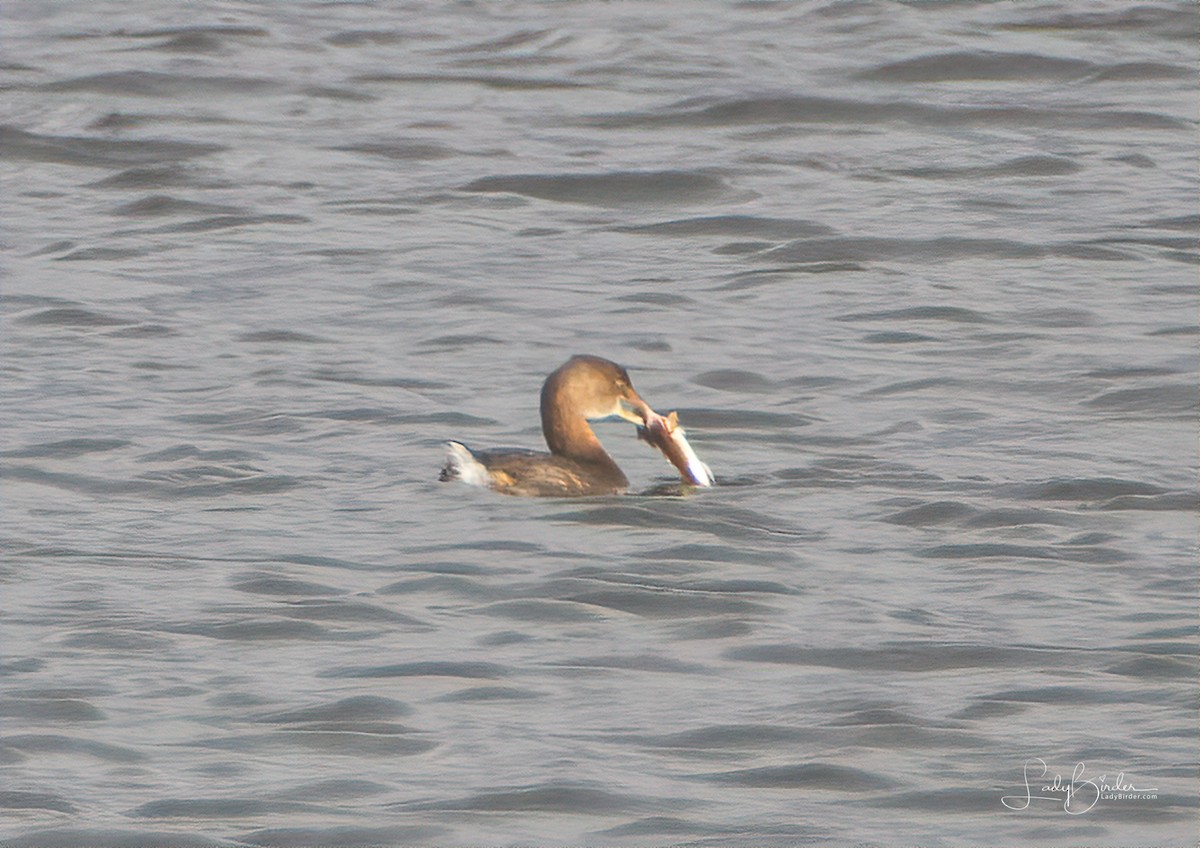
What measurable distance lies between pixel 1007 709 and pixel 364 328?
5.69 m

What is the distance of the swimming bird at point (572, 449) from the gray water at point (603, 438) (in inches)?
4.0

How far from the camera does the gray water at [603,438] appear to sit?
278 inches

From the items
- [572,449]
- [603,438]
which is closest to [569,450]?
[572,449]

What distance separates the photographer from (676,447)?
32.9 ft

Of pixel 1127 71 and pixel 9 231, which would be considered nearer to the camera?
pixel 9 231

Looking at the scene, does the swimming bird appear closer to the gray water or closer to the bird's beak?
the bird's beak

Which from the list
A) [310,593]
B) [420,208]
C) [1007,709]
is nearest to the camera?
[1007,709]

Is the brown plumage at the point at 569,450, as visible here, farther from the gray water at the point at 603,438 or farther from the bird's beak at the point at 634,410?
the gray water at the point at 603,438

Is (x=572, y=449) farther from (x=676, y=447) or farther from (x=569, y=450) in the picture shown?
(x=676, y=447)

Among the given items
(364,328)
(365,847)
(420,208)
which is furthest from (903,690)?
(420,208)

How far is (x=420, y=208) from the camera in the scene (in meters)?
15.4

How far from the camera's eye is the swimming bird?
9.79 meters

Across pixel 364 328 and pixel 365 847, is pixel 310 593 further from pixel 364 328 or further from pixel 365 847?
pixel 364 328

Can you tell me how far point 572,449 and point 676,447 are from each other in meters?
0.39
